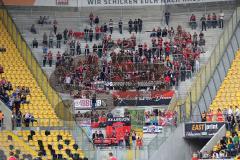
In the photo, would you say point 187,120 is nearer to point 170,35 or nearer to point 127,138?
point 127,138

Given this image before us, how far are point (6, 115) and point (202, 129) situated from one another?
9.24 m

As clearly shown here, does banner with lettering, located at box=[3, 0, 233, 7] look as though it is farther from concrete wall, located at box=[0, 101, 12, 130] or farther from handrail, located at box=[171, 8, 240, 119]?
concrete wall, located at box=[0, 101, 12, 130]

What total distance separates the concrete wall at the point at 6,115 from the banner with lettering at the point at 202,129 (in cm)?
830

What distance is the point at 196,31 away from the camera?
163 feet

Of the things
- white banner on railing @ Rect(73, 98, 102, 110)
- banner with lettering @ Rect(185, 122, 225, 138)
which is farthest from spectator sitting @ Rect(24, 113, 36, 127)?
banner with lettering @ Rect(185, 122, 225, 138)

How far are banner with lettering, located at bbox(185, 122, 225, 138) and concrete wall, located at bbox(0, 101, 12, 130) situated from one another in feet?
27.2

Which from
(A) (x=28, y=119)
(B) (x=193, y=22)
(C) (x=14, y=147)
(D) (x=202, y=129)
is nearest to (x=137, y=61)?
(B) (x=193, y=22)

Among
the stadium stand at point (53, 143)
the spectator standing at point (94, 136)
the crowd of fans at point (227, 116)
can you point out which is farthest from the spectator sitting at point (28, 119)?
the crowd of fans at point (227, 116)

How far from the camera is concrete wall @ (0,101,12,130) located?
1588 inches

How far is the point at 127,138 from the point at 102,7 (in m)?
13.9

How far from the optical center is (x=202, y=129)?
4044 centimetres

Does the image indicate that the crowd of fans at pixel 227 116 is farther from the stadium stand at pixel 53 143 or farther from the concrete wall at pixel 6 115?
the concrete wall at pixel 6 115

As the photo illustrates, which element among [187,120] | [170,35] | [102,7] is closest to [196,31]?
[170,35]

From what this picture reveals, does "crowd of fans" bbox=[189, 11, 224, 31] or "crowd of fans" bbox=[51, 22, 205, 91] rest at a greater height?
"crowd of fans" bbox=[189, 11, 224, 31]
